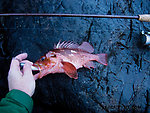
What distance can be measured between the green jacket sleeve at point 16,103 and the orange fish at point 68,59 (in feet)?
1.86

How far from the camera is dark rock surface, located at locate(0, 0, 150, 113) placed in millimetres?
2285

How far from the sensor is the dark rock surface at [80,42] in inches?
90.0

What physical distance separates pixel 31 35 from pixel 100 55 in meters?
1.35

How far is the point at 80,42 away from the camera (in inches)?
91.0

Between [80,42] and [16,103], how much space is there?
4.78 ft

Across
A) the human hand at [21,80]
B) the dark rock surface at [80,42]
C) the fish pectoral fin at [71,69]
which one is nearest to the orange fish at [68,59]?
the fish pectoral fin at [71,69]

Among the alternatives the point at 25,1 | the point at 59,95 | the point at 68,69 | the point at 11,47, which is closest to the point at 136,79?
the point at 68,69

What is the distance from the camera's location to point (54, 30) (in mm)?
2314

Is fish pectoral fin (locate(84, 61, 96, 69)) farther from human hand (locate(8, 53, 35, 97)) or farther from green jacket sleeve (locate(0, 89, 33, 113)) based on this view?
green jacket sleeve (locate(0, 89, 33, 113))

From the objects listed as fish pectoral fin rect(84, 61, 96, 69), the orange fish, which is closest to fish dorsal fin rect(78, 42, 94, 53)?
the orange fish

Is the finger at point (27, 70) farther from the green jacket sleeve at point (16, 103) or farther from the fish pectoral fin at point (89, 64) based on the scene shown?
the fish pectoral fin at point (89, 64)

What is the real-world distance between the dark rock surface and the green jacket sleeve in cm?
90

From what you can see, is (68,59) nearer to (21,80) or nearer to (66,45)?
(66,45)

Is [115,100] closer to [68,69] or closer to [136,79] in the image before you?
[136,79]
